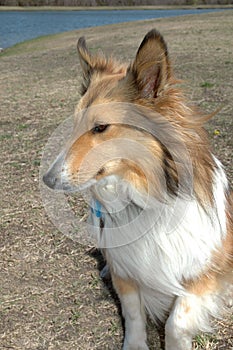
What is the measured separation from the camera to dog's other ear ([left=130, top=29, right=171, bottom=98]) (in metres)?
2.07

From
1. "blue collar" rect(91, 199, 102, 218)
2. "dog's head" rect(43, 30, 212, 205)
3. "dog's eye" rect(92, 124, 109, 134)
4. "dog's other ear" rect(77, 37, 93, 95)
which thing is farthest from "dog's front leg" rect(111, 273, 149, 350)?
"dog's other ear" rect(77, 37, 93, 95)

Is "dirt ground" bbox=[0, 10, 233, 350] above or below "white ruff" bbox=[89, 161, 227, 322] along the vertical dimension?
below

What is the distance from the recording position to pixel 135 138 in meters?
2.19

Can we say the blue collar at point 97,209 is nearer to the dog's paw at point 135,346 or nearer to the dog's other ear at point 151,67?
the dog's other ear at point 151,67

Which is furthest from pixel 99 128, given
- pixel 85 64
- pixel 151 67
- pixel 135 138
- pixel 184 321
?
pixel 184 321

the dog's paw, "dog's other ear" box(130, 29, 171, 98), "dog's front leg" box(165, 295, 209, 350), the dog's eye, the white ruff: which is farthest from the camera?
the dog's paw

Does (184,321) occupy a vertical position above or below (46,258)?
above

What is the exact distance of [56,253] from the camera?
138 inches

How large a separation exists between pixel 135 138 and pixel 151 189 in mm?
253

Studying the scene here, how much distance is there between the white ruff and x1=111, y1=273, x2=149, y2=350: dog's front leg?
0.10 metres

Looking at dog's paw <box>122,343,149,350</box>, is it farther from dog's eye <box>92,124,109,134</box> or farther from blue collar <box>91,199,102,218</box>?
dog's eye <box>92,124,109,134</box>

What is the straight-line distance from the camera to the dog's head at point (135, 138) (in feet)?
6.99

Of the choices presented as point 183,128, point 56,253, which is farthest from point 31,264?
point 183,128

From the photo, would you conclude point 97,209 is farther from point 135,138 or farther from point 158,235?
point 135,138
